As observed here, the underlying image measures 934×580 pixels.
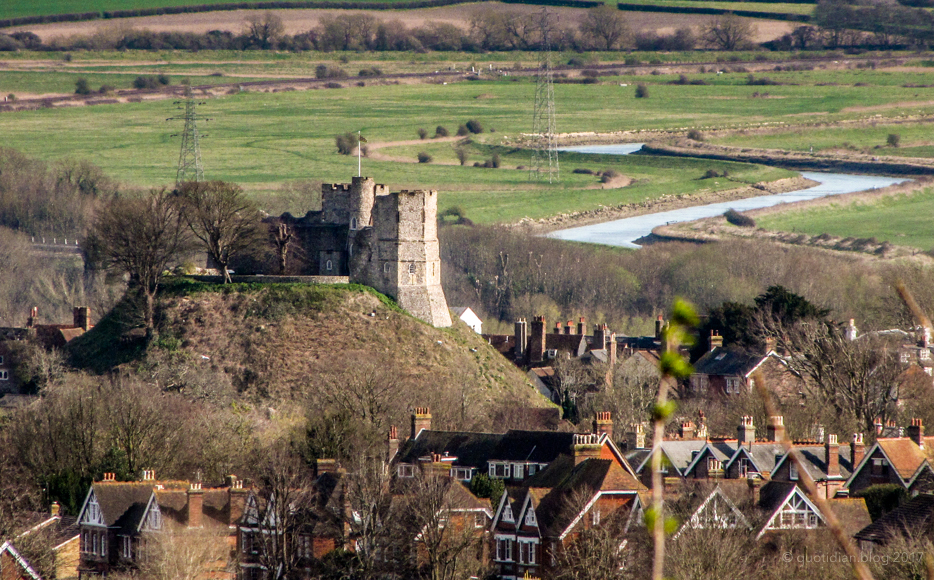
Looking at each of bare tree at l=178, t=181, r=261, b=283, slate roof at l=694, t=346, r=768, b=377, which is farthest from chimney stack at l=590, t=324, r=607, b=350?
bare tree at l=178, t=181, r=261, b=283

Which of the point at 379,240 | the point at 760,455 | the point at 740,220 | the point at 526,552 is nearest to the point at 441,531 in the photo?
the point at 526,552

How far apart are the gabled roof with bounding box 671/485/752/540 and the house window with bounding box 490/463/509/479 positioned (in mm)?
12325

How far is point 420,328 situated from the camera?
329 ft

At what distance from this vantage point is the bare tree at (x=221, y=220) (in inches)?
3868

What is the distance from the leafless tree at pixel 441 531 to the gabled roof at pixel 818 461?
37.3 feet

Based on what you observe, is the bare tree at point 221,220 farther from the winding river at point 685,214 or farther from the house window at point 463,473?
the winding river at point 685,214

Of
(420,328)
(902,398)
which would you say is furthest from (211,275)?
(902,398)

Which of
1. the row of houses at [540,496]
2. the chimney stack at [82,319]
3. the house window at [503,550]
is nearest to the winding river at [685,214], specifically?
the chimney stack at [82,319]

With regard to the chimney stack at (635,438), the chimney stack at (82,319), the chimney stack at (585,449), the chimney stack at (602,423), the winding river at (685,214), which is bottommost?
the winding river at (685,214)

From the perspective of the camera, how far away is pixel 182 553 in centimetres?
5206

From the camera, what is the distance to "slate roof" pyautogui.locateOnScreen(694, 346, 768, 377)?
95.4 m

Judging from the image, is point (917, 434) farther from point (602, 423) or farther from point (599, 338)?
point (599, 338)

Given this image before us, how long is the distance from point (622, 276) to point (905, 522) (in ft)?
320

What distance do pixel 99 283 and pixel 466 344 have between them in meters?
51.8
